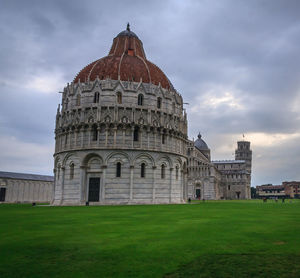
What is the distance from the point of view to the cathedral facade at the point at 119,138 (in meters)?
44.9

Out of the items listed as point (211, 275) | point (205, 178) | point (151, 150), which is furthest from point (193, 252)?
point (205, 178)

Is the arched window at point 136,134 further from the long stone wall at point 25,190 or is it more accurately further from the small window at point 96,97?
the long stone wall at point 25,190

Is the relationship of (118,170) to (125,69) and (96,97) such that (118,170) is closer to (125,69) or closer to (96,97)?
(96,97)

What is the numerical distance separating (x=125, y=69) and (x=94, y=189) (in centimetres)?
2008

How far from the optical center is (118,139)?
45.3m

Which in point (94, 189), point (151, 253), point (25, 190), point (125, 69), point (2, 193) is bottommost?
point (151, 253)

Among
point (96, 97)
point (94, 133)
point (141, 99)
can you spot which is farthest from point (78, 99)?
point (141, 99)

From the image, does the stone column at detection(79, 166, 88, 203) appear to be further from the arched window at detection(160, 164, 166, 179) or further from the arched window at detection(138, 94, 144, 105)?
the arched window at detection(138, 94, 144, 105)

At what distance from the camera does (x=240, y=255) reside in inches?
360

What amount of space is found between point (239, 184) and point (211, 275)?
133121 millimetres

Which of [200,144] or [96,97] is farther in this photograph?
[200,144]

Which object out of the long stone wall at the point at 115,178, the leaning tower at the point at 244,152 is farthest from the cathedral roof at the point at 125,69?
the leaning tower at the point at 244,152

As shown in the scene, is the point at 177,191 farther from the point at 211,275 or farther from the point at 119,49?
the point at 211,275

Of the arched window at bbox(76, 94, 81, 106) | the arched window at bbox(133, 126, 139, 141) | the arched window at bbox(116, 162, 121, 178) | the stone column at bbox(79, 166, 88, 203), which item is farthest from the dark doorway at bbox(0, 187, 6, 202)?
the arched window at bbox(133, 126, 139, 141)
